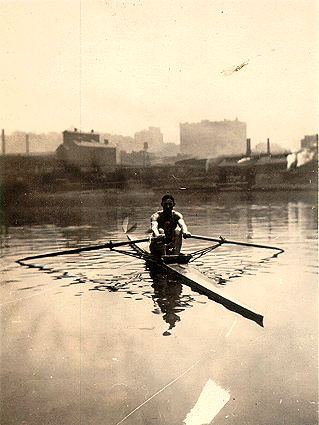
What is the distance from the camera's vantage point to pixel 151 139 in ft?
17.3

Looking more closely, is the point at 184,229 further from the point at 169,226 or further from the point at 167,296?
the point at 167,296

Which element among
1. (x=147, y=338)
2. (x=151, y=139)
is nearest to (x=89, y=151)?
(x=151, y=139)

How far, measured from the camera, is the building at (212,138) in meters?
5.29

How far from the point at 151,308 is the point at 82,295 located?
2.82 ft

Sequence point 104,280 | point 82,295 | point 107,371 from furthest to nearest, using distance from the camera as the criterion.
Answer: point 104,280 → point 82,295 → point 107,371

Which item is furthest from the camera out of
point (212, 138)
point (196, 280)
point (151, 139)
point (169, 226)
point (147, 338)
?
point (212, 138)

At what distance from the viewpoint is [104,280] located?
442cm

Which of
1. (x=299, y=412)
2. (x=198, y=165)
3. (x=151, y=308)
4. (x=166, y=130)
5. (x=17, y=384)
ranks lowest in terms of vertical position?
(x=299, y=412)

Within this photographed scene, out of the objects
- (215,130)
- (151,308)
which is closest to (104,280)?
(151,308)

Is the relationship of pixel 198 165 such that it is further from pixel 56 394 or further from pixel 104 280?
pixel 56 394

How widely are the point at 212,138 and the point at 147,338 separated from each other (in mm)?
3860

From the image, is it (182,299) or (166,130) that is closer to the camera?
(182,299)

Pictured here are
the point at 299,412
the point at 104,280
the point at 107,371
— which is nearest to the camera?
the point at 299,412

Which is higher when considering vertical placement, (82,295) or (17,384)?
(82,295)
